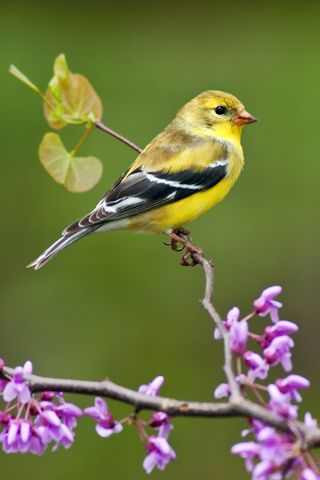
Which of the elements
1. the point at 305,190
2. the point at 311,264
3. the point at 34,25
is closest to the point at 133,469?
the point at 311,264

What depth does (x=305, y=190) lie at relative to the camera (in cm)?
588

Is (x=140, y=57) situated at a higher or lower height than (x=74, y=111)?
lower

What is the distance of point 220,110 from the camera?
299 centimetres

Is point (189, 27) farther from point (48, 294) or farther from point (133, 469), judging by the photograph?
point (133, 469)

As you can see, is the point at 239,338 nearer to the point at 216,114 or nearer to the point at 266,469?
the point at 266,469

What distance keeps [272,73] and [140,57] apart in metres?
0.99

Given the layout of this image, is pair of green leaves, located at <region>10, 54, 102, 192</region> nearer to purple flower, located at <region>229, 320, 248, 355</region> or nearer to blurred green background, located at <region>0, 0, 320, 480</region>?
purple flower, located at <region>229, 320, 248, 355</region>

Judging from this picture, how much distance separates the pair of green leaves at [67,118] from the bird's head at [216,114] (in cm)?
79

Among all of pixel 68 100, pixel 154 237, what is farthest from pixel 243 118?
pixel 154 237

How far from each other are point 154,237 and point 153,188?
288cm

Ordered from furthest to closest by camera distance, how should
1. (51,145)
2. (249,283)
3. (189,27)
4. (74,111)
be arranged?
(189,27), (249,283), (74,111), (51,145)

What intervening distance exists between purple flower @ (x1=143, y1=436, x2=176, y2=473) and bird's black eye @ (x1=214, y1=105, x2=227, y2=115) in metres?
1.71

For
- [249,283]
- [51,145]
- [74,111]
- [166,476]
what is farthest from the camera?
[249,283]

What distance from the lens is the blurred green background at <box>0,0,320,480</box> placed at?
4445 millimetres
